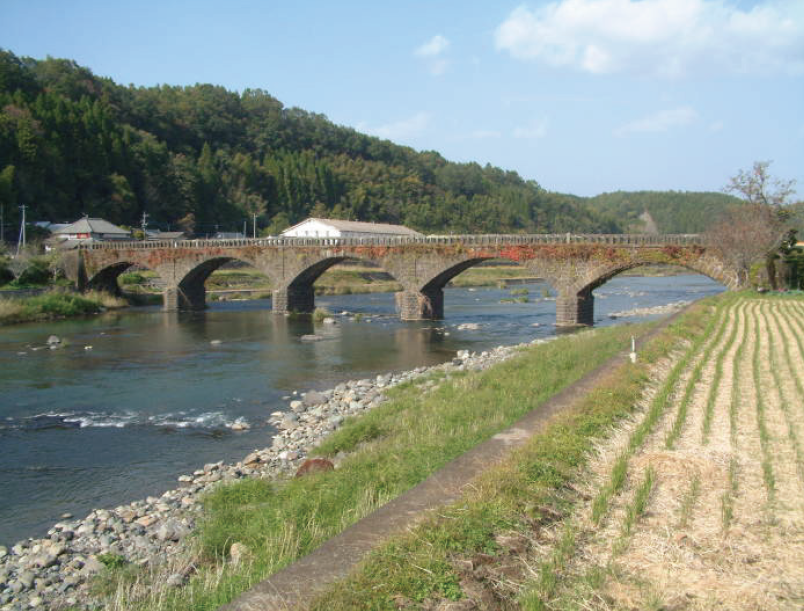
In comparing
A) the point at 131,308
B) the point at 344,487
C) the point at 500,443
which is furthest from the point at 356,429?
the point at 131,308

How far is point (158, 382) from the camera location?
23.3 m

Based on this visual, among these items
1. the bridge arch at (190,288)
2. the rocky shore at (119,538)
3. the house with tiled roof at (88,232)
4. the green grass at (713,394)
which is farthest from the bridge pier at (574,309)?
the house with tiled roof at (88,232)

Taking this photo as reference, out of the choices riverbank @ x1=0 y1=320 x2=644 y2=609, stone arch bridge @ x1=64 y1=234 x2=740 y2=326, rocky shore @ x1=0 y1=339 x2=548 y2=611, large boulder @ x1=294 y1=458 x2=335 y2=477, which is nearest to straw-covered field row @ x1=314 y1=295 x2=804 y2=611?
riverbank @ x1=0 y1=320 x2=644 y2=609

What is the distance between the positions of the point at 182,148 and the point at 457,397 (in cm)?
11396

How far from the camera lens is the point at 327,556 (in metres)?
5.35

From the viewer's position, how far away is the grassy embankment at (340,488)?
6883 millimetres

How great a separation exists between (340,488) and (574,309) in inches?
1223

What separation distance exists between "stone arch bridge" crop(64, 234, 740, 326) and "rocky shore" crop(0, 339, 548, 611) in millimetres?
26074

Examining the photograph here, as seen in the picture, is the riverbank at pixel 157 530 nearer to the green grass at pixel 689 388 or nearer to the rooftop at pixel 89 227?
the green grass at pixel 689 388

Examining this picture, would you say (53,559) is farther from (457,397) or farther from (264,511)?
(457,397)

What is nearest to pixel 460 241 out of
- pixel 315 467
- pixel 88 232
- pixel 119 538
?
pixel 315 467

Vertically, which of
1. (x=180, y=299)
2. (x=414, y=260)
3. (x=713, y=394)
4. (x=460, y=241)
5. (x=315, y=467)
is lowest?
(x=315, y=467)

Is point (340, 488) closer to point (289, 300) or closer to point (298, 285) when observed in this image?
point (289, 300)

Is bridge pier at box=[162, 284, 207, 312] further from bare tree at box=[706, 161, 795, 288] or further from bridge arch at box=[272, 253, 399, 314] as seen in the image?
bare tree at box=[706, 161, 795, 288]
